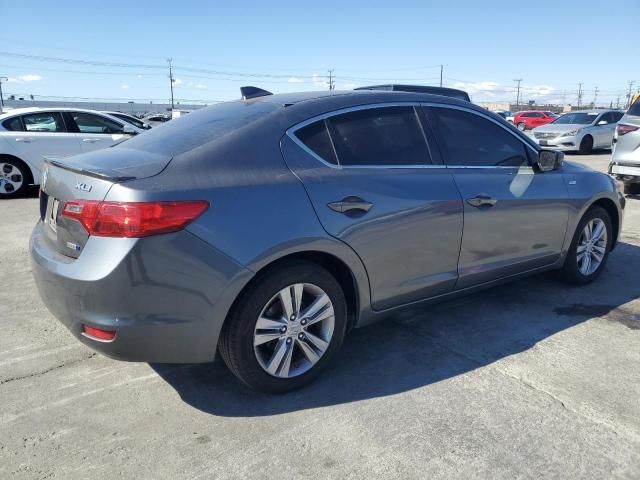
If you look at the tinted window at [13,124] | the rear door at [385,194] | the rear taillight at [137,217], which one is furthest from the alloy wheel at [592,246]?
the tinted window at [13,124]

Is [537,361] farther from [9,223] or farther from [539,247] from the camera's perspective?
[9,223]

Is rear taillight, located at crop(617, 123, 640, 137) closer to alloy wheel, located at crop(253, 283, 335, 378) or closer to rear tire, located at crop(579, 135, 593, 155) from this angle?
alloy wheel, located at crop(253, 283, 335, 378)

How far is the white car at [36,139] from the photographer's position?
29.7 feet

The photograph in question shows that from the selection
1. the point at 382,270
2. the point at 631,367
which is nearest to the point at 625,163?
the point at 631,367

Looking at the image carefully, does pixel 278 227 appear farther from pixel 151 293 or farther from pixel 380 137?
pixel 380 137

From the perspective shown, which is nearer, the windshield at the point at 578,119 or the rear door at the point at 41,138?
the rear door at the point at 41,138

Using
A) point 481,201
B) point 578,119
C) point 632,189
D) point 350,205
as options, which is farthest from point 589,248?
point 578,119

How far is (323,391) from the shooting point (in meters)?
3.06

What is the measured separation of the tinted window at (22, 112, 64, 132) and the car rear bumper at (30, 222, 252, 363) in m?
7.75

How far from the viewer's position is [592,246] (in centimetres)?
477

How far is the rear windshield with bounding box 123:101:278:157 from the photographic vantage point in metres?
2.93

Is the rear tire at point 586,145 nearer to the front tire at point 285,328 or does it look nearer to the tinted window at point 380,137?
the tinted window at point 380,137

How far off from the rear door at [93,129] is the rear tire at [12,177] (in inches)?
41.7

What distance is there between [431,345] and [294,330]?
113 cm
